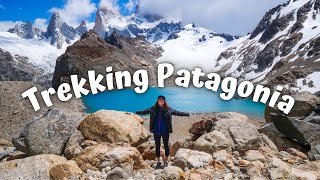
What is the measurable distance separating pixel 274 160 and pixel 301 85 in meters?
132

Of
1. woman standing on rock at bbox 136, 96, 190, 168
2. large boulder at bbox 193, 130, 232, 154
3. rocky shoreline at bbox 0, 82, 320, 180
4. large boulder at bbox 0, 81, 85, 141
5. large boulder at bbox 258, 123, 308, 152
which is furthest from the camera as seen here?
large boulder at bbox 0, 81, 85, 141

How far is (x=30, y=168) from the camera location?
14.8 meters

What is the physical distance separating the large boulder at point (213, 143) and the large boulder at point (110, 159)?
2.73 meters

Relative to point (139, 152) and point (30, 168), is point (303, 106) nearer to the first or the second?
point (139, 152)

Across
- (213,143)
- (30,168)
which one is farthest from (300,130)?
(30,168)

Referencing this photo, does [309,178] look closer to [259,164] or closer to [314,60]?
[259,164]

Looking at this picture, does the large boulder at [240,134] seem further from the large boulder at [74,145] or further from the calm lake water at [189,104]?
the calm lake water at [189,104]

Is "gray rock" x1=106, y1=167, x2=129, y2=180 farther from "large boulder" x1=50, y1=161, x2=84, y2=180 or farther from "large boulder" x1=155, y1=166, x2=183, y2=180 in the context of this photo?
"large boulder" x1=50, y1=161, x2=84, y2=180

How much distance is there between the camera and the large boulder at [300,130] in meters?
19.6

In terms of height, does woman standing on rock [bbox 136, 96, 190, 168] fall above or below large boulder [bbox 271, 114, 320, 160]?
above

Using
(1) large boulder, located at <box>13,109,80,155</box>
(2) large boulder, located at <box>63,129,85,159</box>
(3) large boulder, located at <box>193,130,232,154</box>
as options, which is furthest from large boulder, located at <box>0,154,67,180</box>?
(3) large boulder, located at <box>193,130,232,154</box>

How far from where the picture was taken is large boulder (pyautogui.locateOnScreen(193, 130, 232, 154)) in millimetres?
16172

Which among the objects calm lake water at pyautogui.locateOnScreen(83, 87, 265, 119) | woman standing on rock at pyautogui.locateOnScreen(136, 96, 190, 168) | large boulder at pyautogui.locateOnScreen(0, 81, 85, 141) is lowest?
calm lake water at pyautogui.locateOnScreen(83, 87, 265, 119)

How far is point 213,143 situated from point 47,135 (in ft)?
26.2
